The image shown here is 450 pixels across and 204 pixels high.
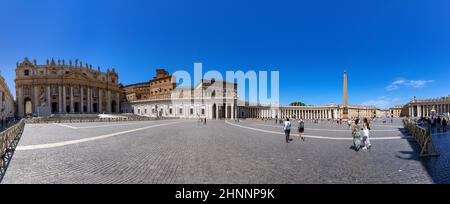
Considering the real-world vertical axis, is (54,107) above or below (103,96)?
below

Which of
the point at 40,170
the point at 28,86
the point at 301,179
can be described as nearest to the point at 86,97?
the point at 28,86

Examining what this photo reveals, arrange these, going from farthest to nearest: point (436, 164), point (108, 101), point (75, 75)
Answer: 1. point (108, 101)
2. point (75, 75)
3. point (436, 164)

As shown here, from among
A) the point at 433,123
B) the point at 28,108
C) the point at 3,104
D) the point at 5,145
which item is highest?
the point at 3,104

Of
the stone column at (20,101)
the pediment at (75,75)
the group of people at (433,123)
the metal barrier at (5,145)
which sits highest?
the pediment at (75,75)

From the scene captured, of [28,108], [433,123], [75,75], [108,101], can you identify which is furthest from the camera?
[108,101]

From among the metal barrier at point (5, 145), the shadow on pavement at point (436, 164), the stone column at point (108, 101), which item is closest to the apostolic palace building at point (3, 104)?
the metal barrier at point (5, 145)

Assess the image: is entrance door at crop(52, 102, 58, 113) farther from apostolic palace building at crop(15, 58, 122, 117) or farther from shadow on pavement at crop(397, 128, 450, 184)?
shadow on pavement at crop(397, 128, 450, 184)

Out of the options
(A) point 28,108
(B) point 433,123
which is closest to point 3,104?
(A) point 28,108

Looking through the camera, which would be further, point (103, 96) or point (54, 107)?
point (103, 96)

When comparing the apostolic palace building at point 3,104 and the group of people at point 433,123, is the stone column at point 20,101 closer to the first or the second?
the apostolic palace building at point 3,104

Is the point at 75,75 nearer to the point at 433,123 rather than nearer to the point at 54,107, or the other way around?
the point at 54,107

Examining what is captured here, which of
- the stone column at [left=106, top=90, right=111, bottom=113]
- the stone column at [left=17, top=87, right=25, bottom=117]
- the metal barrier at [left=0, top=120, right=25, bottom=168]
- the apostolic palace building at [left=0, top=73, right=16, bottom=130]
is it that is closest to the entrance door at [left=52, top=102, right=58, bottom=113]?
the stone column at [left=17, top=87, right=25, bottom=117]
